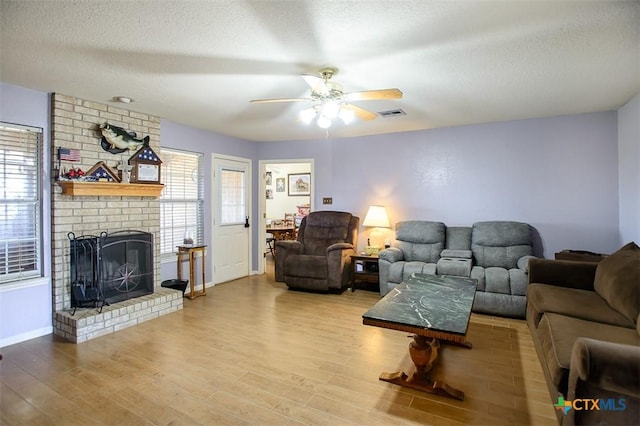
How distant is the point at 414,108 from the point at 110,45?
2.88m

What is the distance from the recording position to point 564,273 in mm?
2982

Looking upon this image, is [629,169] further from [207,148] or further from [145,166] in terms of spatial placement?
[145,166]

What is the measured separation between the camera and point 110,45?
2201 millimetres

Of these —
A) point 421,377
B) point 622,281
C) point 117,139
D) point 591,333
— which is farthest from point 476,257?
point 117,139

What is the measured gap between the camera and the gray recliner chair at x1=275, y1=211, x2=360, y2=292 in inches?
178

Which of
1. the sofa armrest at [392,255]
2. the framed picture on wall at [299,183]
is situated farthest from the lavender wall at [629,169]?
the framed picture on wall at [299,183]

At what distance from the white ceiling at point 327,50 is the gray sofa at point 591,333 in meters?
1.60

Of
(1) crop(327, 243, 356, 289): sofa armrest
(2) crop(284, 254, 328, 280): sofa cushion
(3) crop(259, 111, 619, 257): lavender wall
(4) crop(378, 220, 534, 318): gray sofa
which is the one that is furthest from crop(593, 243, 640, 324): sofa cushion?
(2) crop(284, 254, 328, 280): sofa cushion

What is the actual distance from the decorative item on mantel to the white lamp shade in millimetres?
3163

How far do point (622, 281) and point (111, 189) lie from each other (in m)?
4.62

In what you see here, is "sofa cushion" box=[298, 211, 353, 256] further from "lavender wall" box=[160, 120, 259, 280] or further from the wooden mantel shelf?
the wooden mantel shelf

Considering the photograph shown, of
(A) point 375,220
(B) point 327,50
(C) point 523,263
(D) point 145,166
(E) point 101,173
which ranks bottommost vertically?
(C) point 523,263

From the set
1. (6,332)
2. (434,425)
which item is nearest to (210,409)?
(434,425)

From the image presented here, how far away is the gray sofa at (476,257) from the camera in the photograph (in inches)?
139
